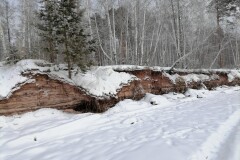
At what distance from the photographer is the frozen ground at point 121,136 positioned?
22.2ft

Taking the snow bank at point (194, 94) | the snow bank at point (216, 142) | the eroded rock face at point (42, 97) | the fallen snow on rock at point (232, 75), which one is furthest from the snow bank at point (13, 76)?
the fallen snow on rock at point (232, 75)

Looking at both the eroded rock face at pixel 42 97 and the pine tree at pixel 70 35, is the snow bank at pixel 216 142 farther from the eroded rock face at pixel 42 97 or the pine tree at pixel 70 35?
the pine tree at pixel 70 35

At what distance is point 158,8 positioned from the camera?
29797 mm

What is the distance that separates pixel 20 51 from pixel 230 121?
968 cm

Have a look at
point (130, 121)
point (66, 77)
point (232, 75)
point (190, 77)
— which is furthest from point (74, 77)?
point (232, 75)

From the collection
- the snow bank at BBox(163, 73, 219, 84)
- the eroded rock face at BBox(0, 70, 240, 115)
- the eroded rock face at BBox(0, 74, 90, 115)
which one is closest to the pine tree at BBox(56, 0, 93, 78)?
the eroded rock face at BBox(0, 74, 90, 115)

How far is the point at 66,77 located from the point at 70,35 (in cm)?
200

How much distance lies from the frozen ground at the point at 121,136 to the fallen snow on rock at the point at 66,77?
4.56 feet

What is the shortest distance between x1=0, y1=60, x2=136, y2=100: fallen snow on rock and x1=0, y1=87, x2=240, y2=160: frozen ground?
4.56ft

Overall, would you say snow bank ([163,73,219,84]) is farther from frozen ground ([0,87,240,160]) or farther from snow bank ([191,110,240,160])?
snow bank ([191,110,240,160])

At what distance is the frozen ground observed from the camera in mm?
6770

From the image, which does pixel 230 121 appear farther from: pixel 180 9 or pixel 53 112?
pixel 180 9

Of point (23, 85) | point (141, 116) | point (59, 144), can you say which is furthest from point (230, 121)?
point (23, 85)

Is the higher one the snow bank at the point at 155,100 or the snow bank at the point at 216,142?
the snow bank at the point at 216,142
